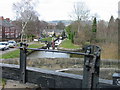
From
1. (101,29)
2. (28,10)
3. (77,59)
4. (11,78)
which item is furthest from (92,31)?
(11,78)

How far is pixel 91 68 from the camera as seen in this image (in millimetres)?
1540

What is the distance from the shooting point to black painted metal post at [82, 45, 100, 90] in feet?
4.98

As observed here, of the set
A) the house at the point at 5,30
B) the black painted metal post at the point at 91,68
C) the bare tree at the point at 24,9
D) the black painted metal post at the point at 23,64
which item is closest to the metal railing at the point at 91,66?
the black painted metal post at the point at 91,68

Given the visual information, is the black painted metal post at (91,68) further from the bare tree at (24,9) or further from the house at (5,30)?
the house at (5,30)

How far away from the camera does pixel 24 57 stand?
6.72 feet

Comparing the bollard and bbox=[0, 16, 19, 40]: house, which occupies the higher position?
bbox=[0, 16, 19, 40]: house

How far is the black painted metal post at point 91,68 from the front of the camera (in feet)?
4.98

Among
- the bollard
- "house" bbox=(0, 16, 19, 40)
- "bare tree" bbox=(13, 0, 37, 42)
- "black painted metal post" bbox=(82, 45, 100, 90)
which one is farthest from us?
"house" bbox=(0, 16, 19, 40)

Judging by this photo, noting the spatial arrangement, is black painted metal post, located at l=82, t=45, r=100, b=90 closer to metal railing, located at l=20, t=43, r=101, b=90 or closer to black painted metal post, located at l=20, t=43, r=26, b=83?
metal railing, located at l=20, t=43, r=101, b=90

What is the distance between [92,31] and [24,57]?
28.1 meters

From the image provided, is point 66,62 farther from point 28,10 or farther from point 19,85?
point 28,10

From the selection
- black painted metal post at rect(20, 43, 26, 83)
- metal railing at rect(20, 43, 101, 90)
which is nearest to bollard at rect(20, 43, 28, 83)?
black painted metal post at rect(20, 43, 26, 83)

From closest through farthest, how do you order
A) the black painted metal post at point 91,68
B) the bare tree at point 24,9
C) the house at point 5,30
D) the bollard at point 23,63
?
the black painted metal post at point 91,68 < the bollard at point 23,63 < the bare tree at point 24,9 < the house at point 5,30

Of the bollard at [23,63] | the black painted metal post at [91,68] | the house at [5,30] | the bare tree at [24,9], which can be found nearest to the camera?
the black painted metal post at [91,68]
